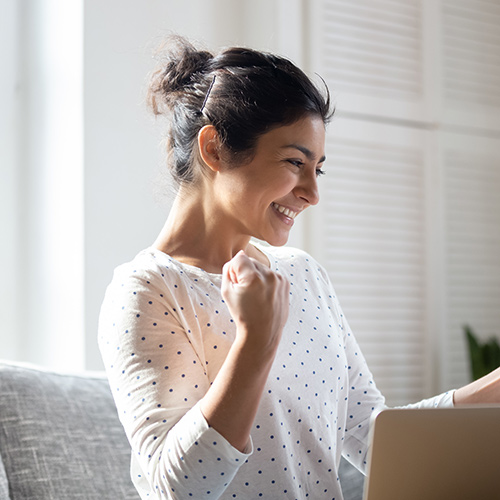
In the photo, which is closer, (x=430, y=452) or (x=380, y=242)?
(x=430, y=452)

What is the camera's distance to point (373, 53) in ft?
A: 9.04

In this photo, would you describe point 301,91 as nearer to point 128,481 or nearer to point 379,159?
point 128,481

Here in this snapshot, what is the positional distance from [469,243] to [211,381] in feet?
6.68

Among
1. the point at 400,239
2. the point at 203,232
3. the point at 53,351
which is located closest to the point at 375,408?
the point at 203,232

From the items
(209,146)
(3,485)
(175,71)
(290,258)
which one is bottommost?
(3,485)

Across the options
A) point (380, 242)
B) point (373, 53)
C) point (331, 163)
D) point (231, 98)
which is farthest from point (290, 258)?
point (373, 53)

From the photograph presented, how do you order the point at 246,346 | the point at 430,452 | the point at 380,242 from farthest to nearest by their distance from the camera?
the point at 380,242, the point at 246,346, the point at 430,452

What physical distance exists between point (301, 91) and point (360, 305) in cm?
150

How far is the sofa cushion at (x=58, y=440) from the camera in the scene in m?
1.46

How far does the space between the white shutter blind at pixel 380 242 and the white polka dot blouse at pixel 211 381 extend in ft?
3.78

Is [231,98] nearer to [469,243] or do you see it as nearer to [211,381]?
[211,381]

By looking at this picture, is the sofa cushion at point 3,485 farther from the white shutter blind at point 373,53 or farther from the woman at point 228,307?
the white shutter blind at point 373,53

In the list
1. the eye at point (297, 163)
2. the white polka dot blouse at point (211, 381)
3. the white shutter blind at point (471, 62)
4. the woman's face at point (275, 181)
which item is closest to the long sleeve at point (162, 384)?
the white polka dot blouse at point (211, 381)

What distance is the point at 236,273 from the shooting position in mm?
969
